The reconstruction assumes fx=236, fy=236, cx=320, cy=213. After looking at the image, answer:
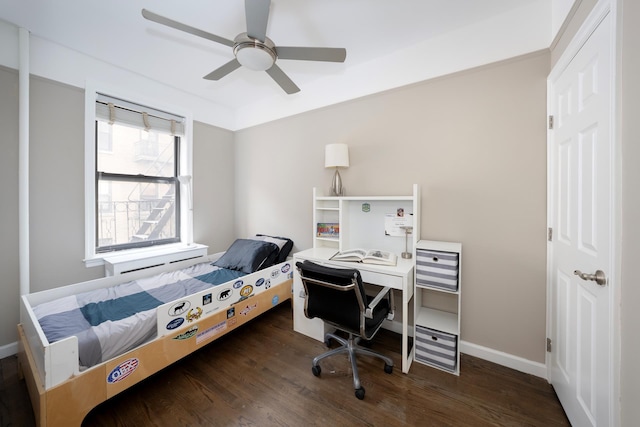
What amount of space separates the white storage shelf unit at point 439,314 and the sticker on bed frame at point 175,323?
180 centimetres

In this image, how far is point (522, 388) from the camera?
1.62m

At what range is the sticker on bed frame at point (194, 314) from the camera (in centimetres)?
175

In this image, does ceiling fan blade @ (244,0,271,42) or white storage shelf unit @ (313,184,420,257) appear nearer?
ceiling fan blade @ (244,0,271,42)

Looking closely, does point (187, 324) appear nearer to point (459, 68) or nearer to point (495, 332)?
point (495, 332)

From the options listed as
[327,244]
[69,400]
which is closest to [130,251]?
[69,400]

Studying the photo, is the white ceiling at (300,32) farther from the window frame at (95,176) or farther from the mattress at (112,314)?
the mattress at (112,314)

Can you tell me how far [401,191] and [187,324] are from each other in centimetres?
209

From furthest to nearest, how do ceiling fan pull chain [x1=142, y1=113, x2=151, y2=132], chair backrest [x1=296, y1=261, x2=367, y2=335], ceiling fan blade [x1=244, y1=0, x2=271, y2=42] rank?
ceiling fan pull chain [x1=142, y1=113, x2=151, y2=132] → chair backrest [x1=296, y1=261, x2=367, y2=335] → ceiling fan blade [x1=244, y1=0, x2=271, y2=42]

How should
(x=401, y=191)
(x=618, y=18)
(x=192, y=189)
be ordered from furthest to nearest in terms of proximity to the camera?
1. (x=192, y=189)
2. (x=401, y=191)
3. (x=618, y=18)

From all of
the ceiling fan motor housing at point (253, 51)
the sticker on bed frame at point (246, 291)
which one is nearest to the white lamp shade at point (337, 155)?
the ceiling fan motor housing at point (253, 51)

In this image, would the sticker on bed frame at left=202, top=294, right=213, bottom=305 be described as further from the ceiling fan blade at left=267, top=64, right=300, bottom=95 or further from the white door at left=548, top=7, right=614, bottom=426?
the white door at left=548, top=7, right=614, bottom=426

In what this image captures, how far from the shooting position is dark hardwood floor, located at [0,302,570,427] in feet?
4.62

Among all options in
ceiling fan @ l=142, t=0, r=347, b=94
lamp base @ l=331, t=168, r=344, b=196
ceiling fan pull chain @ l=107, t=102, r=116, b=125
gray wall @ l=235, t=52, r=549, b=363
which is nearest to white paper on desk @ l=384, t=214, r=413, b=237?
gray wall @ l=235, t=52, r=549, b=363

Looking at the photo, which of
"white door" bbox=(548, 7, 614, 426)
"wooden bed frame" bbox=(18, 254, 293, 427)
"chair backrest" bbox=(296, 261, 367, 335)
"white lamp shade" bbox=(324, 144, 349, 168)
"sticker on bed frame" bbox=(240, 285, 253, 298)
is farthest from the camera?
"white lamp shade" bbox=(324, 144, 349, 168)
